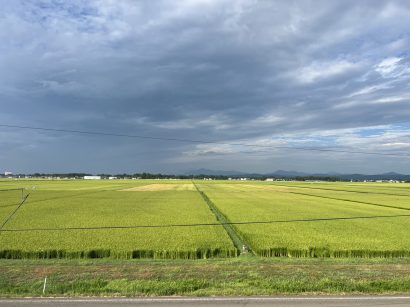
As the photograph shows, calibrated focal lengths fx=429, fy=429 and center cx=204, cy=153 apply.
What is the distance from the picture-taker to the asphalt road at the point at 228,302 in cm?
891

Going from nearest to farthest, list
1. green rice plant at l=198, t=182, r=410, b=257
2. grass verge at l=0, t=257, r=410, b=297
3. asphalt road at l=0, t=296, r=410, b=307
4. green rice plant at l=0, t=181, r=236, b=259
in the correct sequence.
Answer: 1. asphalt road at l=0, t=296, r=410, b=307
2. grass verge at l=0, t=257, r=410, b=297
3. green rice plant at l=0, t=181, r=236, b=259
4. green rice plant at l=198, t=182, r=410, b=257

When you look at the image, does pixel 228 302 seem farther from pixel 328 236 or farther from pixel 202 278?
pixel 328 236

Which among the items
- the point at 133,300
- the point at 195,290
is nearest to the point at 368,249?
the point at 195,290

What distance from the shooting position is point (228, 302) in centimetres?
913

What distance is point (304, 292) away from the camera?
10.1 meters

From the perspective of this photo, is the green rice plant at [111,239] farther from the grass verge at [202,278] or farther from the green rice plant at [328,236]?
the grass verge at [202,278]

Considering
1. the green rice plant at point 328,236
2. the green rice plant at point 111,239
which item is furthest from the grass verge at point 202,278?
the green rice plant at point 328,236

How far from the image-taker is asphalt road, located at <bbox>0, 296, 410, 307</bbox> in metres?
8.91

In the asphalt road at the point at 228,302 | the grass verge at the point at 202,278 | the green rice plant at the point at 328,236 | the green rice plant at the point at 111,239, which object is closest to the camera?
the asphalt road at the point at 228,302

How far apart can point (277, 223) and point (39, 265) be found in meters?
17.1

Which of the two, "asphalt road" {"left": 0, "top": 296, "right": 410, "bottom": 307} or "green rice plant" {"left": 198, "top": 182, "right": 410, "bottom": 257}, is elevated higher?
"asphalt road" {"left": 0, "top": 296, "right": 410, "bottom": 307}

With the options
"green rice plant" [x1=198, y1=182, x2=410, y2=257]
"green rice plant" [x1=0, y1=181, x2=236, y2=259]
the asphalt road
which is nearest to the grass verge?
the asphalt road

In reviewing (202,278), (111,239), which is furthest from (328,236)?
(202,278)

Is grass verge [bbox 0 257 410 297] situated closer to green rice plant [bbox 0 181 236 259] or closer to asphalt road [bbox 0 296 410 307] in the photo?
asphalt road [bbox 0 296 410 307]
